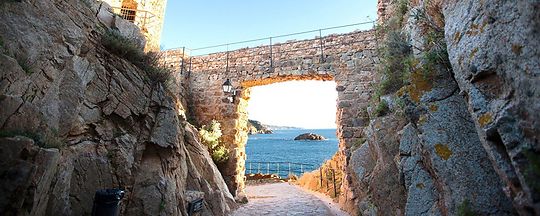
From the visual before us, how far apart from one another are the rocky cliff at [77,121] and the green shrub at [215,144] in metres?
3.00

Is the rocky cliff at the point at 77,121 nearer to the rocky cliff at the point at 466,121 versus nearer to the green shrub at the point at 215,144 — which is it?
the green shrub at the point at 215,144

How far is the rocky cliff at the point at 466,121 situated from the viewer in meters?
1.71

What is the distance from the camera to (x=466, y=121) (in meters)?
2.66

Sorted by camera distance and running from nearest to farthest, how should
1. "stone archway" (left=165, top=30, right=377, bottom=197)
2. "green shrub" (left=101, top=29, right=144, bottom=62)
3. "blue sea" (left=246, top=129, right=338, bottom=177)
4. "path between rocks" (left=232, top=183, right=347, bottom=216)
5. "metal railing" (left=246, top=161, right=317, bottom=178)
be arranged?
"green shrub" (left=101, top=29, right=144, bottom=62) → "path between rocks" (left=232, top=183, right=347, bottom=216) → "stone archway" (left=165, top=30, right=377, bottom=197) → "metal railing" (left=246, top=161, right=317, bottom=178) → "blue sea" (left=246, top=129, right=338, bottom=177)

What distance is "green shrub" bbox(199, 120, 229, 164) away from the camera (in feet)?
26.5

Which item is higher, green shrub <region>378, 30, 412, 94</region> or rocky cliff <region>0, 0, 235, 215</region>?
green shrub <region>378, 30, 412, 94</region>

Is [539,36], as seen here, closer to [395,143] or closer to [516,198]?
[516,198]

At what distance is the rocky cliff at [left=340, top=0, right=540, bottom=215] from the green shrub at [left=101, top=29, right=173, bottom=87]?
13.5ft

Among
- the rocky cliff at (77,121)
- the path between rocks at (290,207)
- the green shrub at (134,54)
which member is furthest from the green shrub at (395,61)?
the green shrub at (134,54)

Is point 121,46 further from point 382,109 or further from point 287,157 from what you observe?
point 287,157

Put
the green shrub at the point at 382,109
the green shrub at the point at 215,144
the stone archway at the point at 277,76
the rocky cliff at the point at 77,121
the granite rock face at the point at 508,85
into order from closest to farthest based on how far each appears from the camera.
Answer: the granite rock face at the point at 508,85, the rocky cliff at the point at 77,121, the green shrub at the point at 382,109, the stone archway at the point at 277,76, the green shrub at the point at 215,144

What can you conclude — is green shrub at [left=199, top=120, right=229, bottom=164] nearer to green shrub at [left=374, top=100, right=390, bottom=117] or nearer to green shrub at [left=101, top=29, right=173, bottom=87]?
green shrub at [left=101, top=29, right=173, bottom=87]

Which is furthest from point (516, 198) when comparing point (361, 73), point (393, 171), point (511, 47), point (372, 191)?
point (361, 73)

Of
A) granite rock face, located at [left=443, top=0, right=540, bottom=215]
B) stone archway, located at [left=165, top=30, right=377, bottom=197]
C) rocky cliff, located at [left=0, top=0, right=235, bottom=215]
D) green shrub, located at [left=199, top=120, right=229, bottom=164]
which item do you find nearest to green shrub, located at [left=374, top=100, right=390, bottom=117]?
granite rock face, located at [left=443, top=0, right=540, bottom=215]
